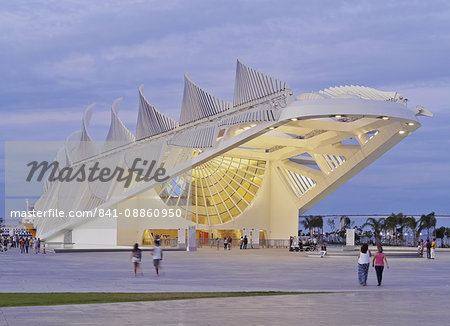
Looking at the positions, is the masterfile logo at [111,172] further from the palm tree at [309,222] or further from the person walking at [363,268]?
the palm tree at [309,222]

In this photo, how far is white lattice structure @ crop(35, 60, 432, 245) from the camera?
35.5 m

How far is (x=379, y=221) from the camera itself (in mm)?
84250

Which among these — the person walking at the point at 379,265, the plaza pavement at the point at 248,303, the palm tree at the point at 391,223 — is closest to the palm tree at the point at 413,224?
the palm tree at the point at 391,223

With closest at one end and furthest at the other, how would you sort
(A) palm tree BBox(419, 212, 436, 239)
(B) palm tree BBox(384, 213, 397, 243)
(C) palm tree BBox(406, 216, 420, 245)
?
1. (A) palm tree BBox(419, 212, 436, 239)
2. (C) palm tree BBox(406, 216, 420, 245)
3. (B) palm tree BBox(384, 213, 397, 243)

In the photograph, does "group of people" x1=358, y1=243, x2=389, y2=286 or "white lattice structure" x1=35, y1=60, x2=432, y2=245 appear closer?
"group of people" x1=358, y1=243, x2=389, y2=286

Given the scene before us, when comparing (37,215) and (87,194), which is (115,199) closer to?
(87,194)

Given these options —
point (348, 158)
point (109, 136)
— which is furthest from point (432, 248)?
point (109, 136)

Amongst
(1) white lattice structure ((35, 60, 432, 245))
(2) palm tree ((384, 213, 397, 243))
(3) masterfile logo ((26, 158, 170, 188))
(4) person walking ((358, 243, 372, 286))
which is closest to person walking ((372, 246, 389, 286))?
(4) person walking ((358, 243, 372, 286))

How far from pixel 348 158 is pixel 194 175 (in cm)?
1803

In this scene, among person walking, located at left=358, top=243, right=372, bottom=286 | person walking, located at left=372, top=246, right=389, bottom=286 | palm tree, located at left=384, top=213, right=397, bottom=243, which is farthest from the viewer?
palm tree, located at left=384, top=213, right=397, bottom=243

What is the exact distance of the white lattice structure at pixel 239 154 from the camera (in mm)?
35537

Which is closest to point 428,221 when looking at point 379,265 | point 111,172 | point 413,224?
point 413,224

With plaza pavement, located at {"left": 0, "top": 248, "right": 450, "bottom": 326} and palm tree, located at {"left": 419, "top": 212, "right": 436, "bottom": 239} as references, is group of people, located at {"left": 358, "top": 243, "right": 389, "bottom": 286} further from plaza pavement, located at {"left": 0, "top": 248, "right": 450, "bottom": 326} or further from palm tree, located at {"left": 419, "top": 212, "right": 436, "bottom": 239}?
palm tree, located at {"left": 419, "top": 212, "right": 436, "bottom": 239}

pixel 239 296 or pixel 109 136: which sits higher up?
pixel 109 136
